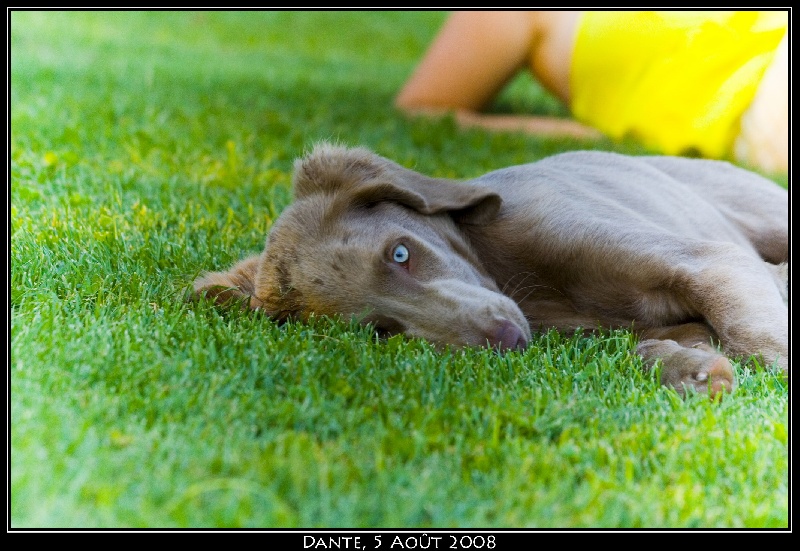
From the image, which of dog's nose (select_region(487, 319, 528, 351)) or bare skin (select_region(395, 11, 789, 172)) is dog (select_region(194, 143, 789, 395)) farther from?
bare skin (select_region(395, 11, 789, 172))

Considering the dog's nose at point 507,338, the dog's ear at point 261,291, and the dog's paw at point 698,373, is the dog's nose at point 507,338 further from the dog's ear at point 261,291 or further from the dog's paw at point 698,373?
the dog's ear at point 261,291

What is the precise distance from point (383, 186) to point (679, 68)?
15.0 feet

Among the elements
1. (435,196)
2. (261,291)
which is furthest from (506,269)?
(261,291)

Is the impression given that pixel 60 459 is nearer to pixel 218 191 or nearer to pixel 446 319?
pixel 446 319

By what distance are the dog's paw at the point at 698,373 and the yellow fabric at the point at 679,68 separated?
462 centimetres

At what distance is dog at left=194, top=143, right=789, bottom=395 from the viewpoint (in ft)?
11.5

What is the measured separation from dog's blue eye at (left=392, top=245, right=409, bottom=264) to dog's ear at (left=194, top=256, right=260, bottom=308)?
68 centimetres

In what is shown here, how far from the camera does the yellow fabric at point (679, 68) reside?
7.12 metres

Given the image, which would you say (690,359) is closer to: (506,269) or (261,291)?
(506,269)

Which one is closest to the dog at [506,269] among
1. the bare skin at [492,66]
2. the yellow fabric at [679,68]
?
the yellow fabric at [679,68]

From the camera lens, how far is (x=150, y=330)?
11.2ft

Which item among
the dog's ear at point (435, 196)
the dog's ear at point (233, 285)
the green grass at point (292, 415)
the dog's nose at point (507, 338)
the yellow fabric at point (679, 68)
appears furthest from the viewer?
the yellow fabric at point (679, 68)

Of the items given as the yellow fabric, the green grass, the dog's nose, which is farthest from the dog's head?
the yellow fabric
